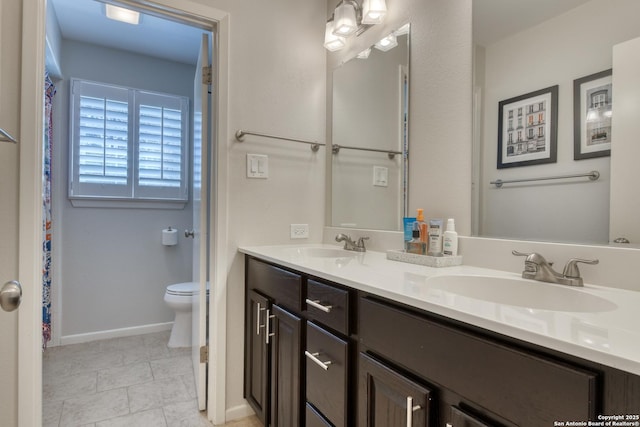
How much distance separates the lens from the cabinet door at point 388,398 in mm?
732

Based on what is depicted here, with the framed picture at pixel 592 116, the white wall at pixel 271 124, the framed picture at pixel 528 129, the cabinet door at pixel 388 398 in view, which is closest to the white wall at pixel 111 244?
the white wall at pixel 271 124

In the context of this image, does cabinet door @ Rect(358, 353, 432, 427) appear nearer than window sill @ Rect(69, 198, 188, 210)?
Yes

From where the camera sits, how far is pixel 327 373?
1064mm

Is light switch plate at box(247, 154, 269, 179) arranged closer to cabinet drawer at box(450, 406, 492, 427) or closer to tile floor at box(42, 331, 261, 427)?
tile floor at box(42, 331, 261, 427)

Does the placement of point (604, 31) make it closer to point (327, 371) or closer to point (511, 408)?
point (511, 408)

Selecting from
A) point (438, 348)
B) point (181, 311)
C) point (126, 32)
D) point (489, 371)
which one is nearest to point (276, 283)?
point (438, 348)

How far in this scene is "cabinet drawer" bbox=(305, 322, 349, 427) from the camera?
996mm

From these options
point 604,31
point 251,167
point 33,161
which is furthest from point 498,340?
point 33,161

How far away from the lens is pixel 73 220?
2.64 metres

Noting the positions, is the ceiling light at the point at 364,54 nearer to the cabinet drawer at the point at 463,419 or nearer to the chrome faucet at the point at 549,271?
the chrome faucet at the point at 549,271

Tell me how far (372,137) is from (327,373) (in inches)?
47.6

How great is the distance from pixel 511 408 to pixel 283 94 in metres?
1.73

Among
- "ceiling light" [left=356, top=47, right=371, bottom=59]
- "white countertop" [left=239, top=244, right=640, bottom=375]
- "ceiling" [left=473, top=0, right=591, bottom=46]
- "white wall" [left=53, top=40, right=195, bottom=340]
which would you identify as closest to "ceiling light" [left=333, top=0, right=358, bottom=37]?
"ceiling light" [left=356, top=47, right=371, bottom=59]

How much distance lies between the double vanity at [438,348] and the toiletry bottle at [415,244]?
102mm
